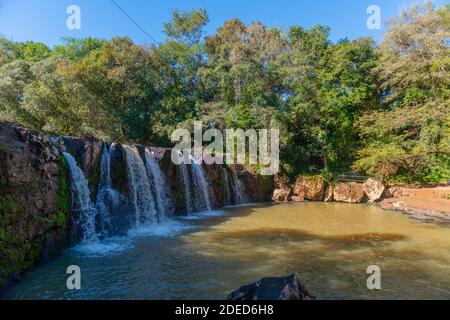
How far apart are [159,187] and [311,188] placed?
982 centimetres

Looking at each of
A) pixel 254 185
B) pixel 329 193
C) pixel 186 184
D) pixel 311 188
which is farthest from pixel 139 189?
pixel 329 193

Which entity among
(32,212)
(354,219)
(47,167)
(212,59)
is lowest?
(354,219)

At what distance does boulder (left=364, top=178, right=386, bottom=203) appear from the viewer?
1881cm

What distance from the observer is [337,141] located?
22984mm

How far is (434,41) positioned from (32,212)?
22462mm

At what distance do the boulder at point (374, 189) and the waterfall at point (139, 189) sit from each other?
1268 centimetres

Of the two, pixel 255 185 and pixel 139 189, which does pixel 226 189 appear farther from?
pixel 139 189

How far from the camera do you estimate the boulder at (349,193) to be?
18.9 meters

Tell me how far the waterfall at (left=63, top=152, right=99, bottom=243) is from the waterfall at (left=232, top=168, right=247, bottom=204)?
9.62 m

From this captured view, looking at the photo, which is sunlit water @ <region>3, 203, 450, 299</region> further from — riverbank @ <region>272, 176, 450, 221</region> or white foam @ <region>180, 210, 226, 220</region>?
riverbank @ <region>272, 176, 450, 221</region>

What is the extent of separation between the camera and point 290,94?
2419 centimetres

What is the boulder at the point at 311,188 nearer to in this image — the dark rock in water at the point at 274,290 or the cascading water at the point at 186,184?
the cascading water at the point at 186,184

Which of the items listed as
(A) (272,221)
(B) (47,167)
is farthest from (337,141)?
(B) (47,167)
